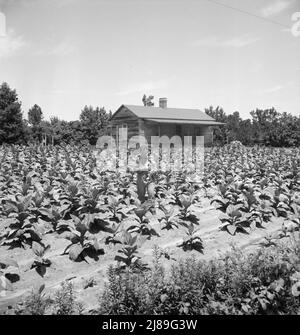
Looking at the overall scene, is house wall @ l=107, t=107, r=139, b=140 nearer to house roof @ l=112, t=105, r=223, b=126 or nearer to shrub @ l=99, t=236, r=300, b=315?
house roof @ l=112, t=105, r=223, b=126

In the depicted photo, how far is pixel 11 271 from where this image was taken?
516cm

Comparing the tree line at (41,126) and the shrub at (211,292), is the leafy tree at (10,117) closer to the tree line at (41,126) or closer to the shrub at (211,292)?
the tree line at (41,126)

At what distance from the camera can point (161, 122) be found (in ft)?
96.5

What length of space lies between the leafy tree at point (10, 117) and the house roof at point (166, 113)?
13.9m

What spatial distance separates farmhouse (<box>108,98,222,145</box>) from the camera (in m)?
31.0

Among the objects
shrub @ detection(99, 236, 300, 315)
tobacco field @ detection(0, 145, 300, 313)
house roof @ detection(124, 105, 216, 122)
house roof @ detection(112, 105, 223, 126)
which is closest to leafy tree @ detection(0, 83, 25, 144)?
house roof @ detection(112, 105, 223, 126)

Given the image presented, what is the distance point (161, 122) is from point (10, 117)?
748 inches

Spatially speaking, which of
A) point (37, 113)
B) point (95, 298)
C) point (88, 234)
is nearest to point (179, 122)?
point (88, 234)

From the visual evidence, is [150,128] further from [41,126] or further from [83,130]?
[41,126]

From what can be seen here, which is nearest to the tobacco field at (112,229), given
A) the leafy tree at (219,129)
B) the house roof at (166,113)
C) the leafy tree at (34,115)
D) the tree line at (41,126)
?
the tree line at (41,126)

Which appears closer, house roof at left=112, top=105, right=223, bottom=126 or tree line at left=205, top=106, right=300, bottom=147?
house roof at left=112, top=105, right=223, bottom=126

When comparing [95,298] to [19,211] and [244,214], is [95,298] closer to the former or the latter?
[19,211]

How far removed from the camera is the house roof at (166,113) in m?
31.7

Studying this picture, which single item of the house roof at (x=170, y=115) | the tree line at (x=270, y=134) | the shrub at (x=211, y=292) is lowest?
the shrub at (x=211, y=292)
